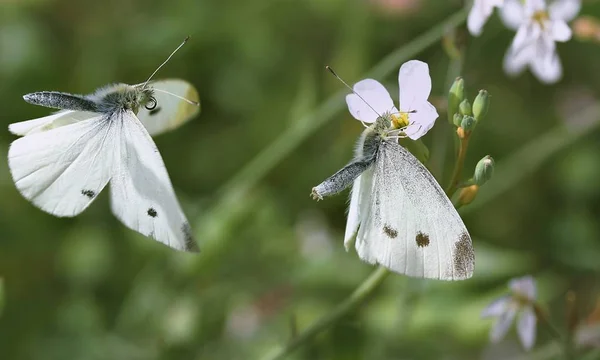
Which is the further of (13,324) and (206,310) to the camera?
(13,324)

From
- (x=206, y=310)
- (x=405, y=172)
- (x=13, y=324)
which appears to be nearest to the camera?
(x=405, y=172)

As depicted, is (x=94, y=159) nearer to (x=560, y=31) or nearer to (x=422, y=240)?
(x=422, y=240)

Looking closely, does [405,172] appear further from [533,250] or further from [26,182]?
[533,250]

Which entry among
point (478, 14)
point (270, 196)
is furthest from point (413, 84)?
point (270, 196)

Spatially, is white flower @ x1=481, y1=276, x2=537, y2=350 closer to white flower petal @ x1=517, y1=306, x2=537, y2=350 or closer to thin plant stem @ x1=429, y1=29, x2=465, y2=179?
white flower petal @ x1=517, y1=306, x2=537, y2=350

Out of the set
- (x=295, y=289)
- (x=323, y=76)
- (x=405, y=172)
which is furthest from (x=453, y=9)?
(x=405, y=172)
